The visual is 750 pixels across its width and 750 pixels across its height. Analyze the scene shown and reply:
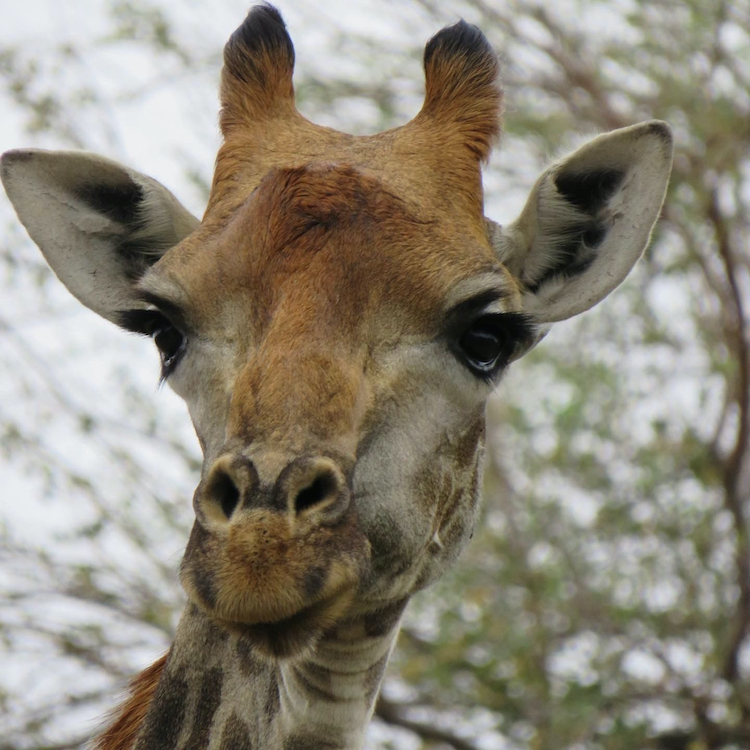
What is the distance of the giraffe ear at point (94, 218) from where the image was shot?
5383mm

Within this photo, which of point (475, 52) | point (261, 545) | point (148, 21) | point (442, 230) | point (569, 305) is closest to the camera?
point (261, 545)

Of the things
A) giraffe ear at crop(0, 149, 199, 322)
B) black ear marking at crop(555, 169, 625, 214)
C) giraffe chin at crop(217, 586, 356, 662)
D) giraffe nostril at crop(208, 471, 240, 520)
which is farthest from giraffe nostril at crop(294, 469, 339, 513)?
black ear marking at crop(555, 169, 625, 214)

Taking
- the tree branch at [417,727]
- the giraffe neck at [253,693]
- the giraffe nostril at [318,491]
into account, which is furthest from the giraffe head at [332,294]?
the tree branch at [417,727]

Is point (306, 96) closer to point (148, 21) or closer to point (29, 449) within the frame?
point (148, 21)

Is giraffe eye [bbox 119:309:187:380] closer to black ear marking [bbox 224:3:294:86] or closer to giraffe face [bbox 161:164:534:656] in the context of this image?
giraffe face [bbox 161:164:534:656]

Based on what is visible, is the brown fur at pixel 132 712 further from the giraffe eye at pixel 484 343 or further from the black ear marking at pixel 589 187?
the black ear marking at pixel 589 187

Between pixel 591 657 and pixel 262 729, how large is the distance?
700 centimetres

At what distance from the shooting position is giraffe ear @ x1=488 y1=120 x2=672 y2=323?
5.32m

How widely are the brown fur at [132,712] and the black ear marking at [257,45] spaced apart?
8.98 feet

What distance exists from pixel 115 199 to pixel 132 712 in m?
2.29

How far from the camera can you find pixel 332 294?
435 centimetres

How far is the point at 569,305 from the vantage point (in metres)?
5.45

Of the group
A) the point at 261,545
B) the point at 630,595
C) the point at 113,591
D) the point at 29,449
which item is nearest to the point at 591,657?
the point at 630,595

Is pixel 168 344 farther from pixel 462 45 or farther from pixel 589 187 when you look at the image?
pixel 462 45
